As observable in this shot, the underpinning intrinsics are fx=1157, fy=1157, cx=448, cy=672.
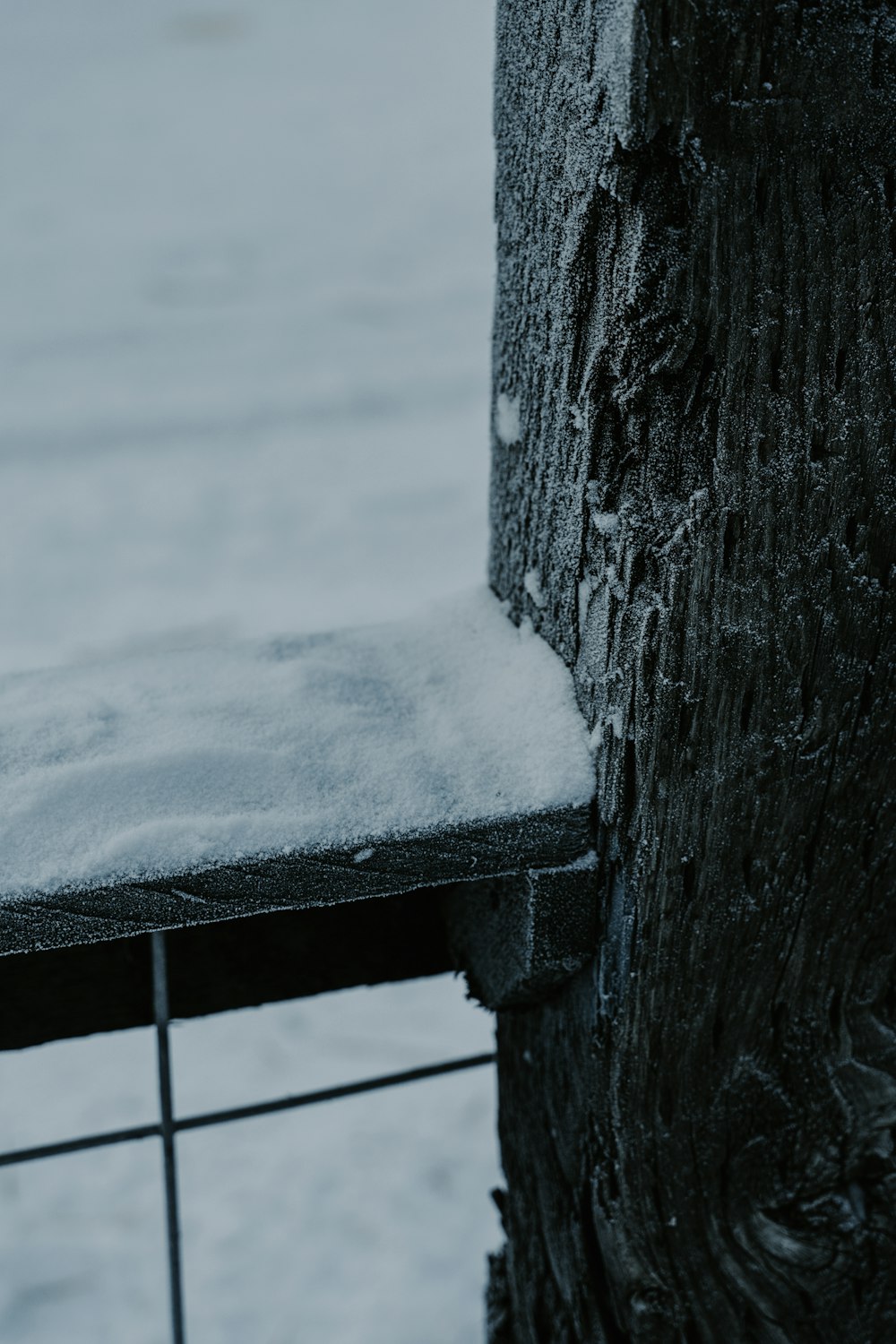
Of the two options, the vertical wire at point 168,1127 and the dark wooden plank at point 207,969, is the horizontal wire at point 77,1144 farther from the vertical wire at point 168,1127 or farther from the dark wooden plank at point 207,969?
the dark wooden plank at point 207,969

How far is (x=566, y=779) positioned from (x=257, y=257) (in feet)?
27.9

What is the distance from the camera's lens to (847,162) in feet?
2.31

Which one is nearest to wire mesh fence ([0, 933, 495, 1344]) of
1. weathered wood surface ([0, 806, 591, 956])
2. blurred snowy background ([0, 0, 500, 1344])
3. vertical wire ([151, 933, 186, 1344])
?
vertical wire ([151, 933, 186, 1344])

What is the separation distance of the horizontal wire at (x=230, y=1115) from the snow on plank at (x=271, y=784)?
44cm

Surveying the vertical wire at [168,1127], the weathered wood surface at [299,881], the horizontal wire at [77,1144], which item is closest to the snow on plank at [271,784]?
the weathered wood surface at [299,881]

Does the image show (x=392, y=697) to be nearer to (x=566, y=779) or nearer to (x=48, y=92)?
(x=566, y=779)

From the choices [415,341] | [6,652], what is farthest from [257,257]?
[6,652]

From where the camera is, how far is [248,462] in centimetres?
628

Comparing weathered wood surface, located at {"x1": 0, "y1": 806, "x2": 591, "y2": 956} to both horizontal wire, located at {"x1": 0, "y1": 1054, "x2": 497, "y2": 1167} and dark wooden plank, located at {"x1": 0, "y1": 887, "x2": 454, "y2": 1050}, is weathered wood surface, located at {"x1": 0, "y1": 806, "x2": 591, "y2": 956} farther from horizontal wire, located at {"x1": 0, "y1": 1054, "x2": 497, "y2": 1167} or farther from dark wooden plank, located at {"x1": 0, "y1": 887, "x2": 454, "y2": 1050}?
horizontal wire, located at {"x1": 0, "y1": 1054, "x2": 497, "y2": 1167}

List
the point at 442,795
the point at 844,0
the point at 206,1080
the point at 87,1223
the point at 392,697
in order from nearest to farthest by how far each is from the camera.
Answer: the point at 844,0, the point at 442,795, the point at 392,697, the point at 87,1223, the point at 206,1080

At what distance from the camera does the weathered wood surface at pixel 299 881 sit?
80 cm

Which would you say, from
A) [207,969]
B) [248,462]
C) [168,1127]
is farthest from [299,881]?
[248,462]

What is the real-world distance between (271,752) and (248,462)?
221 inches

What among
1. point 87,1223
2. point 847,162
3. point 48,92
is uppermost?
point 48,92
